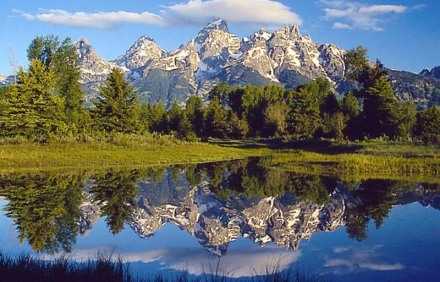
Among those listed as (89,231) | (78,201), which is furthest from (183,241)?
(78,201)

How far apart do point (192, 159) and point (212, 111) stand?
2138 inches

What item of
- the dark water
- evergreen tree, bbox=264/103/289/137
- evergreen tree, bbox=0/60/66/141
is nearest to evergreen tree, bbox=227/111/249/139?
evergreen tree, bbox=264/103/289/137

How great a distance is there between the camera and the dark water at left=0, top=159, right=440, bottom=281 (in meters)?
14.9

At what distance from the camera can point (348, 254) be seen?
52.3ft

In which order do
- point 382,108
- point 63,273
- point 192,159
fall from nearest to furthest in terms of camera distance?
point 63,273, point 192,159, point 382,108

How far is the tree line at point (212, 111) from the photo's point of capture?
57.5m

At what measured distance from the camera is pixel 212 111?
11188 centimetres

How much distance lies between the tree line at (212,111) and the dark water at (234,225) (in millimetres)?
23992

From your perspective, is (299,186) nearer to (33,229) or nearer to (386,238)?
(386,238)

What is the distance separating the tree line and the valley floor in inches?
223

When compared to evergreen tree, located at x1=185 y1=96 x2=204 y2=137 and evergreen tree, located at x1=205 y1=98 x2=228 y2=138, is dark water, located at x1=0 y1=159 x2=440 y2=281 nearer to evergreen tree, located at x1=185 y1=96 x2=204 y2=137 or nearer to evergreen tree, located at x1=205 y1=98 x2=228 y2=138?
evergreen tree, located at x1=205 y1=98 x2=228 y2=138

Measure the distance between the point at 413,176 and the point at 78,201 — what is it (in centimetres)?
2116

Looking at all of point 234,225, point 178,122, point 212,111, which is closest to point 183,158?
point 234,225

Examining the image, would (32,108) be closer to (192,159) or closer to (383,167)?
(192,159)
